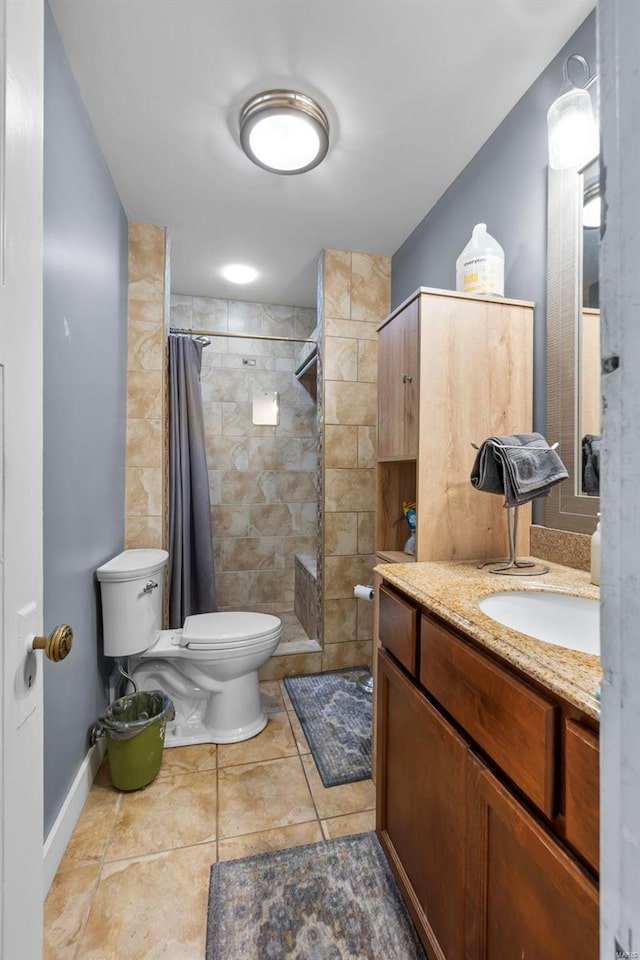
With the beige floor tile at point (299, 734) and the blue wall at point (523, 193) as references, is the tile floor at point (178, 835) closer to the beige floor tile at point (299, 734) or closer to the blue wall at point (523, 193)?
the beige floor tile at point (299, 734)

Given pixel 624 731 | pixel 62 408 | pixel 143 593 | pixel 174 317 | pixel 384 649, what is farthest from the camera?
pixel 174 317

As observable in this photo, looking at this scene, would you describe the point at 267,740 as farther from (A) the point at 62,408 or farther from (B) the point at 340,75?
(B) the point at 340,75

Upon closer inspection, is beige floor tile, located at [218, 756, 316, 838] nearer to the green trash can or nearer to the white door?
the green trash can

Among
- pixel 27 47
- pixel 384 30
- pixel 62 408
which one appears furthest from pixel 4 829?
pixel 384 30

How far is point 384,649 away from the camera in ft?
4.15

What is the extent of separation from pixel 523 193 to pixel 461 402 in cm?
75

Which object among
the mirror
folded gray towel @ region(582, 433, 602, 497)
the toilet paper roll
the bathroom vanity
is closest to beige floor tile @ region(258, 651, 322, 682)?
the toilet paper roll

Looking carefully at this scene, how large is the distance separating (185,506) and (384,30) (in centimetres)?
211

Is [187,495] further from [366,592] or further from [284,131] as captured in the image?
[284,131]

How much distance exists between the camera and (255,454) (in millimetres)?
3346

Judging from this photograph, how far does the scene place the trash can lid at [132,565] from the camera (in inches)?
67.7

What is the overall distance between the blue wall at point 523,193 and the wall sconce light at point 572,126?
6 cm

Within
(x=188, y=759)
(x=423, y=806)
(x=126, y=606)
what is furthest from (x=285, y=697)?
(x=423, y=806)

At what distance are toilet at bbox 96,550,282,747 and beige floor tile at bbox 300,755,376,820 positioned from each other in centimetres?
43
